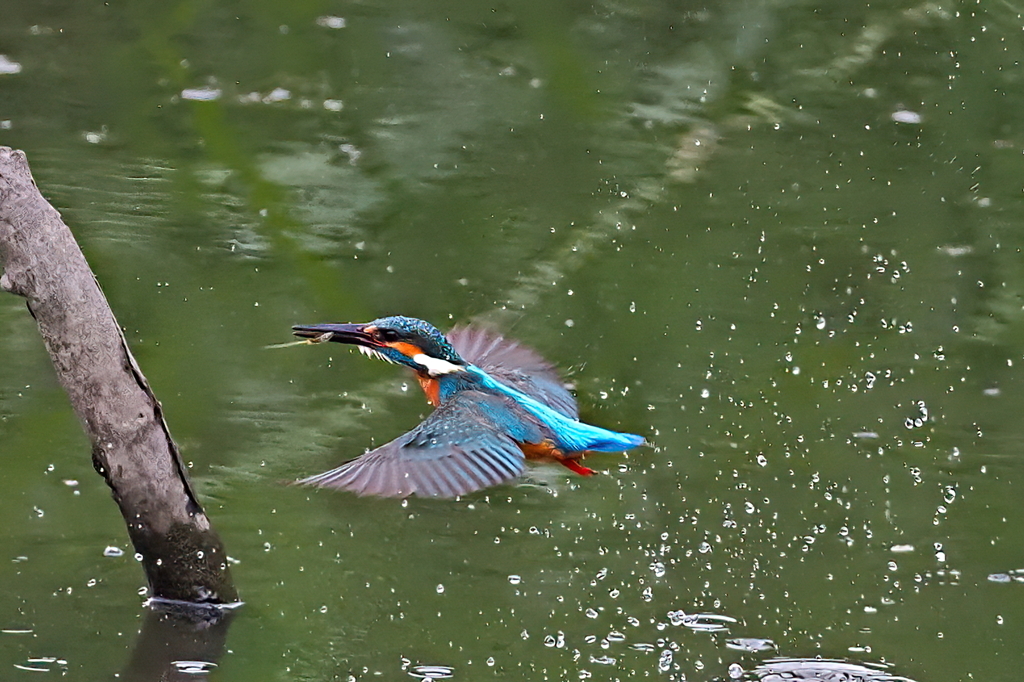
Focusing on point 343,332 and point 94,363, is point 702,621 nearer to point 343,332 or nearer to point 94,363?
point 343,332

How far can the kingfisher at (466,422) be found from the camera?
244 cm

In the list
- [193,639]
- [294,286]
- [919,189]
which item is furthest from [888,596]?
[919,189]

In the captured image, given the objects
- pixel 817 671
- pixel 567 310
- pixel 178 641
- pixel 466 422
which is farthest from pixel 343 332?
pixel 567 310

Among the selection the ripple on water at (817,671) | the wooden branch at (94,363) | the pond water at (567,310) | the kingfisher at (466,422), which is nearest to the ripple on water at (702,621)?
the pond water at (567,310)

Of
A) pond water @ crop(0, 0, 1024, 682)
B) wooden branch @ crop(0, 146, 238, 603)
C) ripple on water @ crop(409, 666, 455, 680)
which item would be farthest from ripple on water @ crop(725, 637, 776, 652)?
wooden branch @ crop(0, 146, 238, 603)

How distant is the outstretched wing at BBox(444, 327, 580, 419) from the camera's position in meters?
3.01

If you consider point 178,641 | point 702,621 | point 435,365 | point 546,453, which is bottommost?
point 178,641

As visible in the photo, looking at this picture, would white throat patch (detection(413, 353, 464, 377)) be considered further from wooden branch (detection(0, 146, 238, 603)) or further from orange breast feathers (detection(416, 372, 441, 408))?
wooden branch (detection(0, 146, 238, 603))

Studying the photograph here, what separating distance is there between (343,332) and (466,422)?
0.31 metres

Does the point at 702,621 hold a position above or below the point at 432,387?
below

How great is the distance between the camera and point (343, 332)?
281 cm

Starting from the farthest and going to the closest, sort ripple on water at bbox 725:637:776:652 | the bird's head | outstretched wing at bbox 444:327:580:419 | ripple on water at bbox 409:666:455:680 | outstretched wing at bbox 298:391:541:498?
outstretched wing at bbox 444:327:580:419 → the bird's head → ripple on water at bbox 725:637:776:652 → ripple on water at bbox 409:666:455:680 → outstretched wing at bbox 298:391:541:498

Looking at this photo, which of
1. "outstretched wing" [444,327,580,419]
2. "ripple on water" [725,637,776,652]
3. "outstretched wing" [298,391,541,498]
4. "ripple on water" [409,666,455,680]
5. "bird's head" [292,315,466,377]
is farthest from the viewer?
"outstretched wing" [444,327,580,419]

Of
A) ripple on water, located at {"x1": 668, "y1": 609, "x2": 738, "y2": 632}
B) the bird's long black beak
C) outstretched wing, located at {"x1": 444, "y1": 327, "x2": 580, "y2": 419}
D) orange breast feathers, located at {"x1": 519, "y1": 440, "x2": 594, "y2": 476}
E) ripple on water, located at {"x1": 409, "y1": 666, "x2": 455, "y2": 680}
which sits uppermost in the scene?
the bird's long black beak
